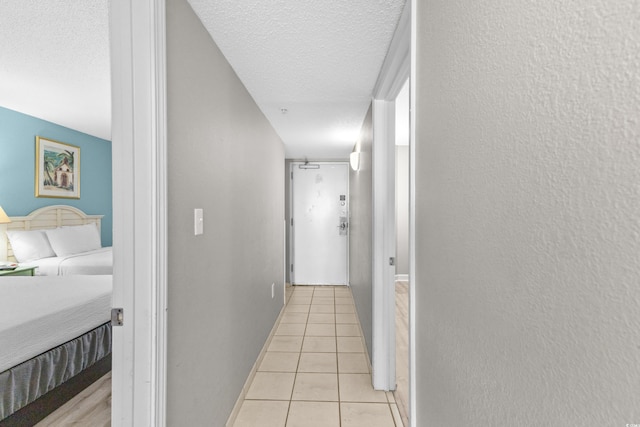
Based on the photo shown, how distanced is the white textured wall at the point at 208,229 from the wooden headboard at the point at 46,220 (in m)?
3.19

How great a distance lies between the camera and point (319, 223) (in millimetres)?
5340

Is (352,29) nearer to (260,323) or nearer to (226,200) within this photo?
(226,200)

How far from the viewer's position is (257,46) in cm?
173

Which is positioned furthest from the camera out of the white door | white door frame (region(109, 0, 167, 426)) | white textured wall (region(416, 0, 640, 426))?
the white door

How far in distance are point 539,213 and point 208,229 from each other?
145 centimetres

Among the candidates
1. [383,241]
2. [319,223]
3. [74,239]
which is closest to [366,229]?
[383,241]

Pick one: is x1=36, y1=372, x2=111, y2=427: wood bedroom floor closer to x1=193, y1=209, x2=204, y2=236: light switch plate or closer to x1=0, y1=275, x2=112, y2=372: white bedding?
x1=0, y1=275, x2=112, y2=372: white bedding

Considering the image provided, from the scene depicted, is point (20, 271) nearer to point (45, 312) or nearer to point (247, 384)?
point (45, 312)

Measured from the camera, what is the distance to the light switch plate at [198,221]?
1.43m

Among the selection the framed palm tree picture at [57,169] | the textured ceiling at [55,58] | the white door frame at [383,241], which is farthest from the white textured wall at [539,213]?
the framed palm tree picture at [57,169]

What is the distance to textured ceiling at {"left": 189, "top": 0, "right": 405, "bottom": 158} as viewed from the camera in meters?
1.42

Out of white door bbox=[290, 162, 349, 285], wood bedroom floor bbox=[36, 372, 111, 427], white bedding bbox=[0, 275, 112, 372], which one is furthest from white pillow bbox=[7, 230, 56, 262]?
white door bbox=[290, 162, 349, 285]

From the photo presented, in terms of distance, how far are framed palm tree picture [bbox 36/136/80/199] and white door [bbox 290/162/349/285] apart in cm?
315

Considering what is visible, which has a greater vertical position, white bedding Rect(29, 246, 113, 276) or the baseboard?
white bedding Rect(29, 246, 113, 276)
